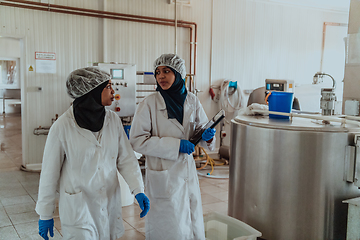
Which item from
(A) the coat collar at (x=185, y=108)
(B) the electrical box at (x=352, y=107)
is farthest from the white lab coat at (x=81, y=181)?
(B) the electrical box at (x=352, y=107)

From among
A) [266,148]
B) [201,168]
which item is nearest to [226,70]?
[201,168]

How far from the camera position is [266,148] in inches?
89.9

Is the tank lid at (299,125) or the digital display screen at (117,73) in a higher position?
the digital display screen at (117,73)

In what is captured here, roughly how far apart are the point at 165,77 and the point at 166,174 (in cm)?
61

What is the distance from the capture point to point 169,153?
79.2 inches

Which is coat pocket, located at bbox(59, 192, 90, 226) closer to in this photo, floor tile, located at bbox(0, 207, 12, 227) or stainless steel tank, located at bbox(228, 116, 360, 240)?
stainless steel tank, located at bbox(228, 116, 360, 240)

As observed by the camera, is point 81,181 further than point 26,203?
No

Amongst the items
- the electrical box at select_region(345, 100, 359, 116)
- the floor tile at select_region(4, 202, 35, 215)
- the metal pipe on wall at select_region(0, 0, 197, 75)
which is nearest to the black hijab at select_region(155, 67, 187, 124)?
the electrical box at select_region(345, 100, 359, 116)

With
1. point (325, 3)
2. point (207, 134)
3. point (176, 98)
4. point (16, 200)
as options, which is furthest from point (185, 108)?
point (325, 3)

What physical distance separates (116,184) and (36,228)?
5.40 feet

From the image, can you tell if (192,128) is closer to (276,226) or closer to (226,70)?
(276,226)

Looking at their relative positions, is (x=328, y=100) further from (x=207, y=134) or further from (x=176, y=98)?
(x=176, y=98)

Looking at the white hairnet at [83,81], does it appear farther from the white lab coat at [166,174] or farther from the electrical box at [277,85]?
the electrical box at [277,85]

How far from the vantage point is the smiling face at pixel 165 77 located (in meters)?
2.10
